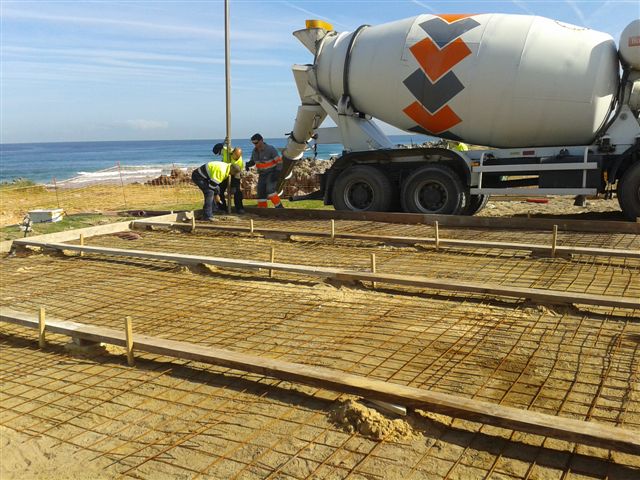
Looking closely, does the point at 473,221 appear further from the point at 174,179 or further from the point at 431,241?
the point at 174,179

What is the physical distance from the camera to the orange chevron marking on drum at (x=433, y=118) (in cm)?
875

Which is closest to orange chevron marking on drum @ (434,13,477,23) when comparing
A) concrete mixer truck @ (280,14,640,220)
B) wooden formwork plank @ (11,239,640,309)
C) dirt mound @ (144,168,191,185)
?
concrete mixer truck @ (280,14,640,220)

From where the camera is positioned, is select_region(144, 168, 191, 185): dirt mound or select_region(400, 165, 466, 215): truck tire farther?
→ select_region(144, 168, 191, 185): dirt mound

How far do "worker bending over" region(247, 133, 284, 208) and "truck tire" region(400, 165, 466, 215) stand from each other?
275cm

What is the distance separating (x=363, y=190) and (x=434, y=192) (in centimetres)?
127

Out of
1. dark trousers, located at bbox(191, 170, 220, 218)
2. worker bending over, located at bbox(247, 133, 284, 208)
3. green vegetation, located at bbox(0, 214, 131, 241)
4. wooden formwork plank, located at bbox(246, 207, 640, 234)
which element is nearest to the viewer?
wooden formwork plank, located at bbox(246, 207, 640, 234)

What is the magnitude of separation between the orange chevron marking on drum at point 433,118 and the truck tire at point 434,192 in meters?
0.61

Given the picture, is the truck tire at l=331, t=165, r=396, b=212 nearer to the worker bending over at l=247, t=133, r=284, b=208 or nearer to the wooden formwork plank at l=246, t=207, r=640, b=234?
the wooden formwork plank at l=246, t=207, r=640, b=234

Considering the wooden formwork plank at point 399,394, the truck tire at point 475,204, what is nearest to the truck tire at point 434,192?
the truck tire at point 475,204

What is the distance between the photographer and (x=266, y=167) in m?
10.9

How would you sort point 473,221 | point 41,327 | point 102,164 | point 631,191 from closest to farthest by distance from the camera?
point 41,327 → point 631,191 → point 473,221 → point 102,164

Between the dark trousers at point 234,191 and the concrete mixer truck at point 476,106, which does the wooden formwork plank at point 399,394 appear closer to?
the concrete mixer truck at point 476,106

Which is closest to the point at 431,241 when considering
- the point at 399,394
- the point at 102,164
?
the point at 399,394

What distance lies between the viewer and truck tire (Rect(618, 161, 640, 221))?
311 inches
